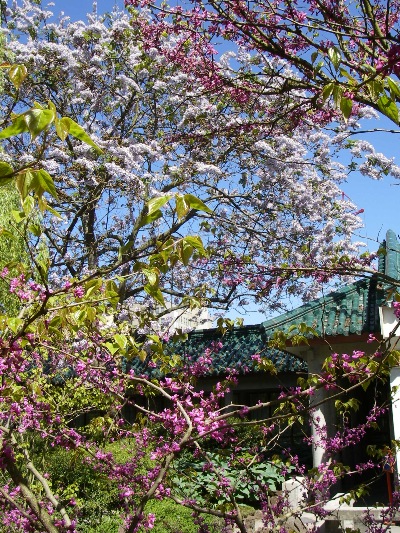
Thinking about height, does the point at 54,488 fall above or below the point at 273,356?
below

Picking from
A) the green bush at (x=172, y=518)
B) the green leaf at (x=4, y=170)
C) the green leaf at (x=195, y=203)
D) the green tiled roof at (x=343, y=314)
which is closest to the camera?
the green leaf at (x=4, y=170)

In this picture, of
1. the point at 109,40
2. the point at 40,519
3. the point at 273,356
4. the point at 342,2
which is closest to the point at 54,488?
the point at 273,356

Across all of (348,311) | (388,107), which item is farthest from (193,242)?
(348,311)

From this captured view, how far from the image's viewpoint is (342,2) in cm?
454

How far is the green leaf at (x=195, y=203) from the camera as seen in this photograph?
5.40 ft

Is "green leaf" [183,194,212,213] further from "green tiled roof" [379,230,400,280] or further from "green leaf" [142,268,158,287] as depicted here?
"green tiled roof" [379,230,400,280]

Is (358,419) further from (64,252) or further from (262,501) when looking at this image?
(262,501)

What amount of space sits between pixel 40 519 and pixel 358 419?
1052 centimetres

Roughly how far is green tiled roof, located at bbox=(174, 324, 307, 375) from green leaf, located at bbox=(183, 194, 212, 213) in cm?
1013

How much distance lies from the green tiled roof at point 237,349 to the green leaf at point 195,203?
33.2 feet

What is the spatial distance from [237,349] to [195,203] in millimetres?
11472

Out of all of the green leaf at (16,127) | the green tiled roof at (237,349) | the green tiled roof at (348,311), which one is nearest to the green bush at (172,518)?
Answer: the green tiled roof at (348,311)

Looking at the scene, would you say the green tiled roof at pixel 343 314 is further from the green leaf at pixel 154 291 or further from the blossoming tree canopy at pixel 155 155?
the green leaf at pixel 154 291

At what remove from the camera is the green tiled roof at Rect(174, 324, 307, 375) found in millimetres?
A: 11758
